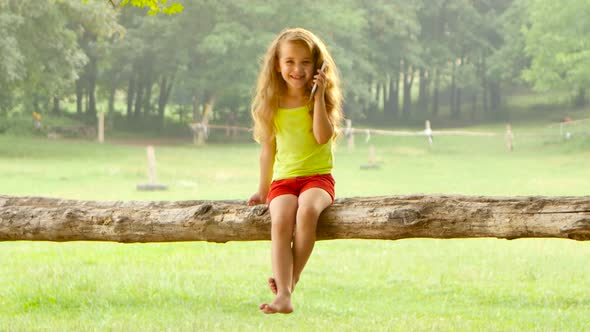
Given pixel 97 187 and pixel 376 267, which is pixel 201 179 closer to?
pixel 97 187

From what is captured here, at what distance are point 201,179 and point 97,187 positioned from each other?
3183 millimetres

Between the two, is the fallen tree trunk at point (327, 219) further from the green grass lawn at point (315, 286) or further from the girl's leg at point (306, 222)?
the green grass lawn at point (315, 286)

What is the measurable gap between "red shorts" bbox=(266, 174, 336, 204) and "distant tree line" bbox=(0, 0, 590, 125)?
24.9 metres

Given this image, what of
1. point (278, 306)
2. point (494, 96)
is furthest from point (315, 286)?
point (494, 96)

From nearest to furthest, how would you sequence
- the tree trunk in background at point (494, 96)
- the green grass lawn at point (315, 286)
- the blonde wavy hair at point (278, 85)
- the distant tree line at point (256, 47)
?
the blonde wavy hair at point (278, 85), the green grass lawn at point (315, 286), the distant tree line at point (256, 47), the tree trunk in background at point (494, 96)

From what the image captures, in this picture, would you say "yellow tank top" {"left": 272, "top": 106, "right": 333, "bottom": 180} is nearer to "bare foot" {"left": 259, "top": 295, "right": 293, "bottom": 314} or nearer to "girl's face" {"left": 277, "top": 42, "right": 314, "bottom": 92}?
"girl's face" {"left": 277, "top": 42, "right": 314, "bottom": 92}

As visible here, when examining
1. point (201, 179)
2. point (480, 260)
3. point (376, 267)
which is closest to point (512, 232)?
point (376, 267)

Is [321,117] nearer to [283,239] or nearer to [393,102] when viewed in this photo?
[283,239]

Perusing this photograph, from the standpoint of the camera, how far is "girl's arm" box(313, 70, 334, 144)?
4285 millimetres

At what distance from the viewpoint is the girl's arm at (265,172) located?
4621 mm

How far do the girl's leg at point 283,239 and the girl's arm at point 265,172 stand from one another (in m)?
0.29

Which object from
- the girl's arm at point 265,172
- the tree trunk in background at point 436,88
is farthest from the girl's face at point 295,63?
the tree trunk in background at point 436,88

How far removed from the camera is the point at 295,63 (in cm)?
442

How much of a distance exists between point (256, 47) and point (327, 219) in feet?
120
